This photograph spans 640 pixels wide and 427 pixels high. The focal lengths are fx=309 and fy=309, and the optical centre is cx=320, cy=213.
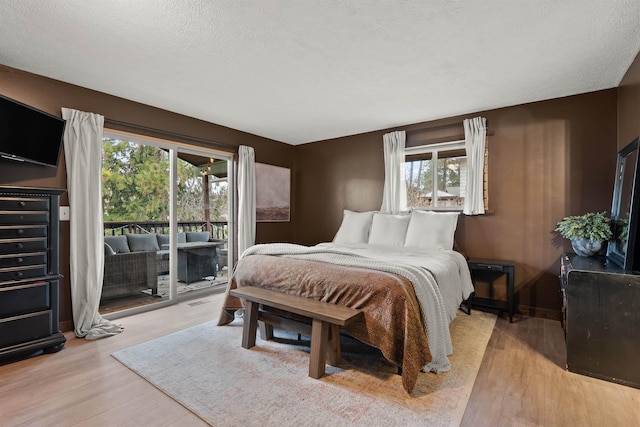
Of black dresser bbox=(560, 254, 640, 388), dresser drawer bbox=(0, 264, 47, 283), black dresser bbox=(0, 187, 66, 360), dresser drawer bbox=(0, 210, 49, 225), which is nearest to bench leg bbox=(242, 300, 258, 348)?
black dresser bbox=(0, 187, 66, 360)

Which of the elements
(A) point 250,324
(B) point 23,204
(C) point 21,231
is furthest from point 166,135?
(A) point 250,324

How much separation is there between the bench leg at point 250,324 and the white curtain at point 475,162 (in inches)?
108

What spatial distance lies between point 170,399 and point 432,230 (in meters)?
2.97

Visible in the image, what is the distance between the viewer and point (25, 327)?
94.2 inches

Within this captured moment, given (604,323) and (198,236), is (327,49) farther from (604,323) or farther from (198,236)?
(198,236)

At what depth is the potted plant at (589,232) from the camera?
2.66 metres

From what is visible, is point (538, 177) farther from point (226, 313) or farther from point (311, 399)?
point (226, 313)

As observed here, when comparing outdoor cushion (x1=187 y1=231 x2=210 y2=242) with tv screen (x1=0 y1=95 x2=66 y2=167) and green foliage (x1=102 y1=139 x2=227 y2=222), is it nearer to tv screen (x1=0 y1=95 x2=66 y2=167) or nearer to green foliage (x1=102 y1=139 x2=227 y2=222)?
green foliage (x1=102 y1=139 x2=227 y2=222)

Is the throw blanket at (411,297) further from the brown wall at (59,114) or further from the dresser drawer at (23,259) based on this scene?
the brown wall at (59,114)

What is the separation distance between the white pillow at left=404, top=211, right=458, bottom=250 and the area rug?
1043 mm

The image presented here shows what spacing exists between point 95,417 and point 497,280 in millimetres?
3865

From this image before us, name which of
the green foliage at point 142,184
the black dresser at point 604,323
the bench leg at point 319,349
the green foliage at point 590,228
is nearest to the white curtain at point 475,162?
the green foliage at point 590,228

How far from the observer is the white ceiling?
1.90 meters

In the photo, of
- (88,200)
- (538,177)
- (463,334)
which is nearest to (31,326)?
(88,200)
